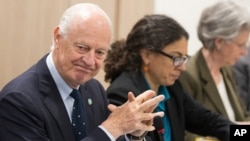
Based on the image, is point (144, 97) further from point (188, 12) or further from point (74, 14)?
point (188, 12)

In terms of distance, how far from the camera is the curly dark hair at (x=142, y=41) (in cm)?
219

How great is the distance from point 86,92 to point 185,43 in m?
0.63

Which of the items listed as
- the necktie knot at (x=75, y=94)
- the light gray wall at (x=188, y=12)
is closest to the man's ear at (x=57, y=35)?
the necktie knot at (x=75, y=94)

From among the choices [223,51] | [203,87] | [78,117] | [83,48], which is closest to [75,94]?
[78,117]

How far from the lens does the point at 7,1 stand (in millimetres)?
2293

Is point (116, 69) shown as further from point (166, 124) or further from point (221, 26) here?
point (221, 26)

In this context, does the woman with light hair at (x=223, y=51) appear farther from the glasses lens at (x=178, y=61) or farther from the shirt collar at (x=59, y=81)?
the shirt collar at (x=59, y=81)

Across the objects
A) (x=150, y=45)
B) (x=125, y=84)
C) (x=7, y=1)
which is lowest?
(x=125, y=84)

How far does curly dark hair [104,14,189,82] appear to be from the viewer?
86.4 inches

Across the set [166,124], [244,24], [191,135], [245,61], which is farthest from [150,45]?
[245,61]

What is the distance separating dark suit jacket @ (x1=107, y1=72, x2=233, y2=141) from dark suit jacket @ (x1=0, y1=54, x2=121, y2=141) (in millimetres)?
465

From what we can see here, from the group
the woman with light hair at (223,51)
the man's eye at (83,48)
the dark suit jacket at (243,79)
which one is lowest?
the dark suit jacket at (243,79)

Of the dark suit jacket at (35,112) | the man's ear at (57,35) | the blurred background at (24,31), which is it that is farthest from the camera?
the blurred background at (24,31)

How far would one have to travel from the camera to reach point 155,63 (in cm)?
222
